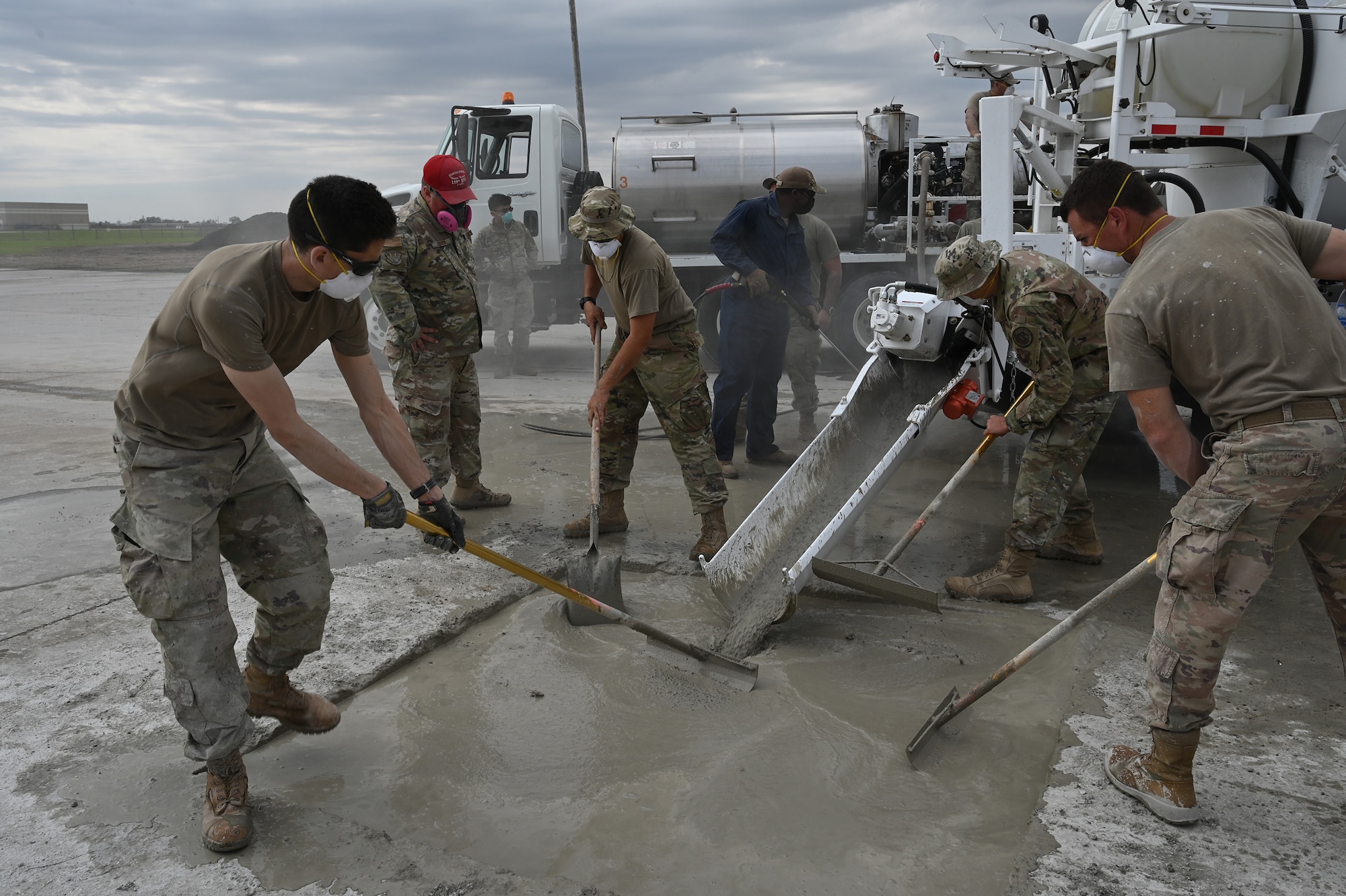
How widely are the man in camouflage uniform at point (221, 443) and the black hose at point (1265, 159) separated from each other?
4.97 m

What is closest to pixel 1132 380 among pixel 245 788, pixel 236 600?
pixel 245 788

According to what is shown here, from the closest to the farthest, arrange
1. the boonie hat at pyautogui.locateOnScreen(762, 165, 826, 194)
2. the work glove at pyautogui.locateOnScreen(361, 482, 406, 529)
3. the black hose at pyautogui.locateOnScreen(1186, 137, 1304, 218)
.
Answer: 1. the work glove at pyautogui.locateOnScreen(361, 482, 406, 529)
2. the black hose at pyautogui.locateOnScreen(1186, 137, 1304, 218)
3. the boonie hat at pyautogui.locateOnScreen(762, 165, 826, 194)

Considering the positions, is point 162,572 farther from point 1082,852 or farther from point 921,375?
point 921,375

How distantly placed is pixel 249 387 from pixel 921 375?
11.8 ft

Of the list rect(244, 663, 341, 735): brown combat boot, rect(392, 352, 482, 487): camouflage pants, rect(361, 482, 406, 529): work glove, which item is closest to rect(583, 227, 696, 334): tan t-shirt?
rect(392, 352, 482, 487): camouflage pants

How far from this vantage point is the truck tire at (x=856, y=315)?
9.30 m

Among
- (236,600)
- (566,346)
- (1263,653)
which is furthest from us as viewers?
(566,346)

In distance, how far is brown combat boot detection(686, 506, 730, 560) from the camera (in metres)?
4.30

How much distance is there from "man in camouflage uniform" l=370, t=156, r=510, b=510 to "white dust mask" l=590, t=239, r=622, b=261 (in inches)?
35.8

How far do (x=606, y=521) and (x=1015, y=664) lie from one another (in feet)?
7.92

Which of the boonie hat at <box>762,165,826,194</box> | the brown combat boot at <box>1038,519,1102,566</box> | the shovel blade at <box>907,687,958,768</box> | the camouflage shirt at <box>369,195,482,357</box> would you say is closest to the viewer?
the shovel blade at <box>907,687,958,768</box>

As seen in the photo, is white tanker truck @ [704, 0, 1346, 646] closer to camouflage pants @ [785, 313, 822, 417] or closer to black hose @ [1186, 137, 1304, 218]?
black hose @ [1186, 137, 1304, 218]

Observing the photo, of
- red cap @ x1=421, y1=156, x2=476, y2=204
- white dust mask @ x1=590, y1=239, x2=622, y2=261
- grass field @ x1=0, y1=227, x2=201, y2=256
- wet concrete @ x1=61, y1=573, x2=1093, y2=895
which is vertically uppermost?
grass field @ x1=0, y1=227, x2=201, y2=256

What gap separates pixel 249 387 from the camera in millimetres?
2256
